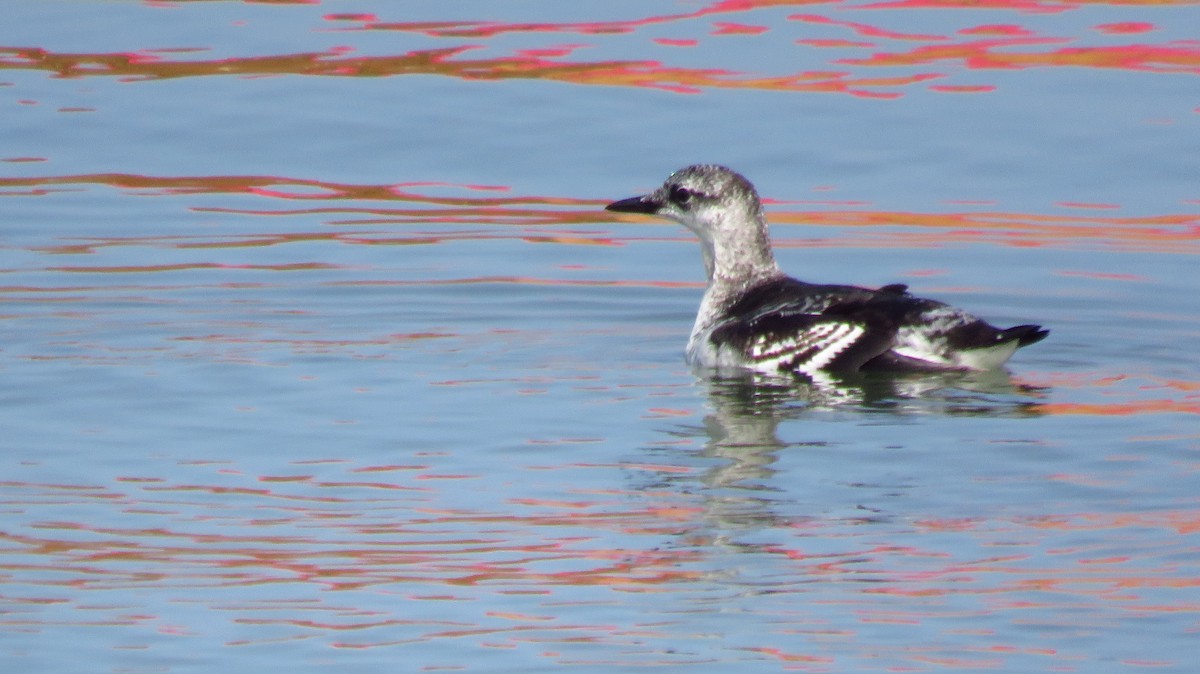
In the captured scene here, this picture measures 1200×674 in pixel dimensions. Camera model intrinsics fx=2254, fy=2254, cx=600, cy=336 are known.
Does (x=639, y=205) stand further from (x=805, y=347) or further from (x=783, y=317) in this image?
→ (x=805, y=347)

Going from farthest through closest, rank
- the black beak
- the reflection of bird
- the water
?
the black beak
the reflection of bird
the water

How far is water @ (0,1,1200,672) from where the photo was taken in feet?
21.5

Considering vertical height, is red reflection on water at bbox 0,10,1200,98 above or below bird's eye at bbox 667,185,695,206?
above

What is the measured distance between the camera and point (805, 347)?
974cm

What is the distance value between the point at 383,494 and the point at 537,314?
347 cm

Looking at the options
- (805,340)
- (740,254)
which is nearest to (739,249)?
(740,254)

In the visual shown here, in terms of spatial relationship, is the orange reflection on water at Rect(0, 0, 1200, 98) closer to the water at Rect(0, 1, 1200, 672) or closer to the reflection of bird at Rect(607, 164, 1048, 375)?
the water at Rect(0, 1, 1200, 672)

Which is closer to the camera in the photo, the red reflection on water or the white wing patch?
the white wing patch

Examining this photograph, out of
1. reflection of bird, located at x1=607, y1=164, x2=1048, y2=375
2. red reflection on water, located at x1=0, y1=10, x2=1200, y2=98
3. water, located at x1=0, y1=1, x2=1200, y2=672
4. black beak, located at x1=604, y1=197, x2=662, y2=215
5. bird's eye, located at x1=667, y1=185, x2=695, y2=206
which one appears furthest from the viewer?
red reflection on water, located at x1=0, y1=10, x2=1200, y2=98

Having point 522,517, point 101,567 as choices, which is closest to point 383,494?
point 522,517

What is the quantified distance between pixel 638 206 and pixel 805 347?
1.51 meters

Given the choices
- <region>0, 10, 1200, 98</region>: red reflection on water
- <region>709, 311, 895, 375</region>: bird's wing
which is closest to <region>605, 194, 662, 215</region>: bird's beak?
<region>709, 311, 895, 375</region>: bird's wing

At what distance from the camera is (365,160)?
14.4 metres

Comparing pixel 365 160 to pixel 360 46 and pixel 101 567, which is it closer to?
pixel 360 46
